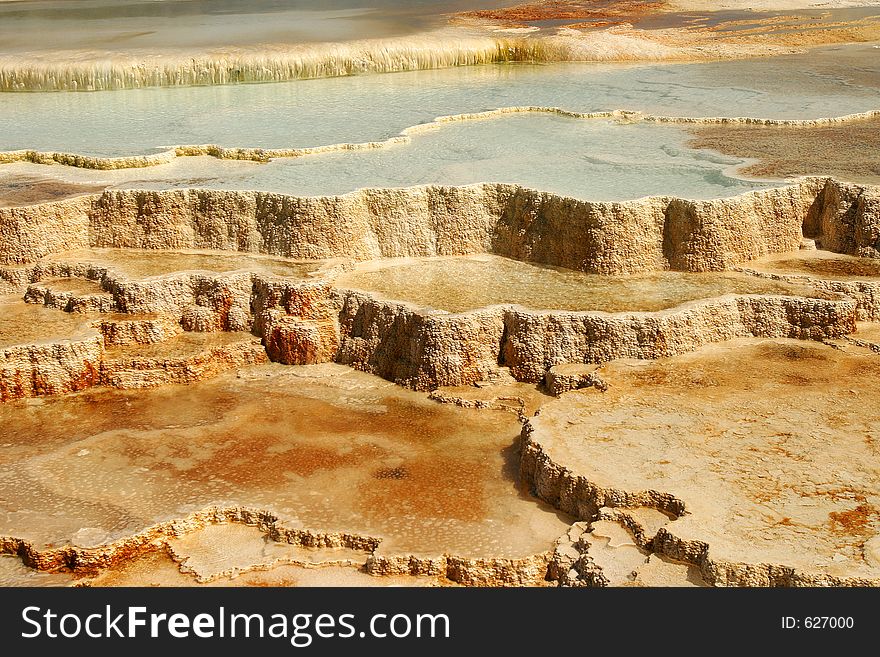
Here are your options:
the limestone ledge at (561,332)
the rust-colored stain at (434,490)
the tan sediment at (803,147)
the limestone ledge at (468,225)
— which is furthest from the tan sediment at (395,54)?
the rust-colored stain at (434,490)

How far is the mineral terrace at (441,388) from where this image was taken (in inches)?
320

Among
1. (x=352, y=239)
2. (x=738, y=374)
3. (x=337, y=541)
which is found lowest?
(x=337, y=541)

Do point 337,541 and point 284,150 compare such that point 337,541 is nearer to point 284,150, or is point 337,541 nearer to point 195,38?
point 284,150

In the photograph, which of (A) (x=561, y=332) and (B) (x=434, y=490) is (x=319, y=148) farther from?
(B) (x=434, y=490)

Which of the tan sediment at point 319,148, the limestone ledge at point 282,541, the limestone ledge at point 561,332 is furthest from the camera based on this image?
the tan sediment at point 319,148

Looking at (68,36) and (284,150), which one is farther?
(68,36)

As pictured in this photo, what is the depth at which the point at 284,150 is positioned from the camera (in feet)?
46.5

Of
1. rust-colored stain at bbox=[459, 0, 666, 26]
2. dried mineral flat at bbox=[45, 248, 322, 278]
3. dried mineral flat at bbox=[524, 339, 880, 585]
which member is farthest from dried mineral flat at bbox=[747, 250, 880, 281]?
rust-colored stain at bbox=[459, 0, 666, 26]

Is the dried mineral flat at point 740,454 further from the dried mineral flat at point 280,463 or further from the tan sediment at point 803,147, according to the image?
the tan sediment at point 803,147

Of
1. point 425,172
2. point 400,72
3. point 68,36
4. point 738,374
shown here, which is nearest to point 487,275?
point 425,172

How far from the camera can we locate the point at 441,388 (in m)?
10.8

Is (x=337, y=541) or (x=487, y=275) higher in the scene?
(x=487, y=275)

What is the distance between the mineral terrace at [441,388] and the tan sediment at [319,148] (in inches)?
59.7

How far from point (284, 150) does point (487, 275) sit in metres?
3.90
